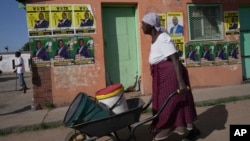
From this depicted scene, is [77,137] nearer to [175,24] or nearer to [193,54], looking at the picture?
[175,24]

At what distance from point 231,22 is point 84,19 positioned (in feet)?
14.8

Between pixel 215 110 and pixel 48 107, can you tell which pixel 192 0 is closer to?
pixel 215 110

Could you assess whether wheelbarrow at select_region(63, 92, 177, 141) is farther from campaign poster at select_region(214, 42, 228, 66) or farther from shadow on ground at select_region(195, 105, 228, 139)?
campaign poster at select_region(214, 42, 228, 66)

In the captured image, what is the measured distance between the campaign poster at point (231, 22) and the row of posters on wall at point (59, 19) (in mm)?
4106

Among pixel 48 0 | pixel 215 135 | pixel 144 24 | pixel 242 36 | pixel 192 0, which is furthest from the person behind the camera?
pixel 242 36

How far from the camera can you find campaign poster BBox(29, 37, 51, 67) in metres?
7.42

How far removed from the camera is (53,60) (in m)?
7.61

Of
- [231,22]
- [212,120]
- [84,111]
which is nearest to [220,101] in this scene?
[212,120]

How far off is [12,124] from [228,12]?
6.80 metres

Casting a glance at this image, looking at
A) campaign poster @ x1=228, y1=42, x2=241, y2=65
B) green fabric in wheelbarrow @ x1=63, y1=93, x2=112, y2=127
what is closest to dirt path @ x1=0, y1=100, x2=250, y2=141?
green fabric in wheelbarrow @ x1=63, y1=93, x2=112, y2=127

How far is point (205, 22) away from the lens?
9180mm

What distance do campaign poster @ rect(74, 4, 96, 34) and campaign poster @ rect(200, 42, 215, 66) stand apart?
331 cm

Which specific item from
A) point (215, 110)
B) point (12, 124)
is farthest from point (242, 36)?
point (12, 124)

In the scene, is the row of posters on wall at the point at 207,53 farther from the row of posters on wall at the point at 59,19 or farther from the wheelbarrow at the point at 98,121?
the wheelbarrow at the point at 98,121
